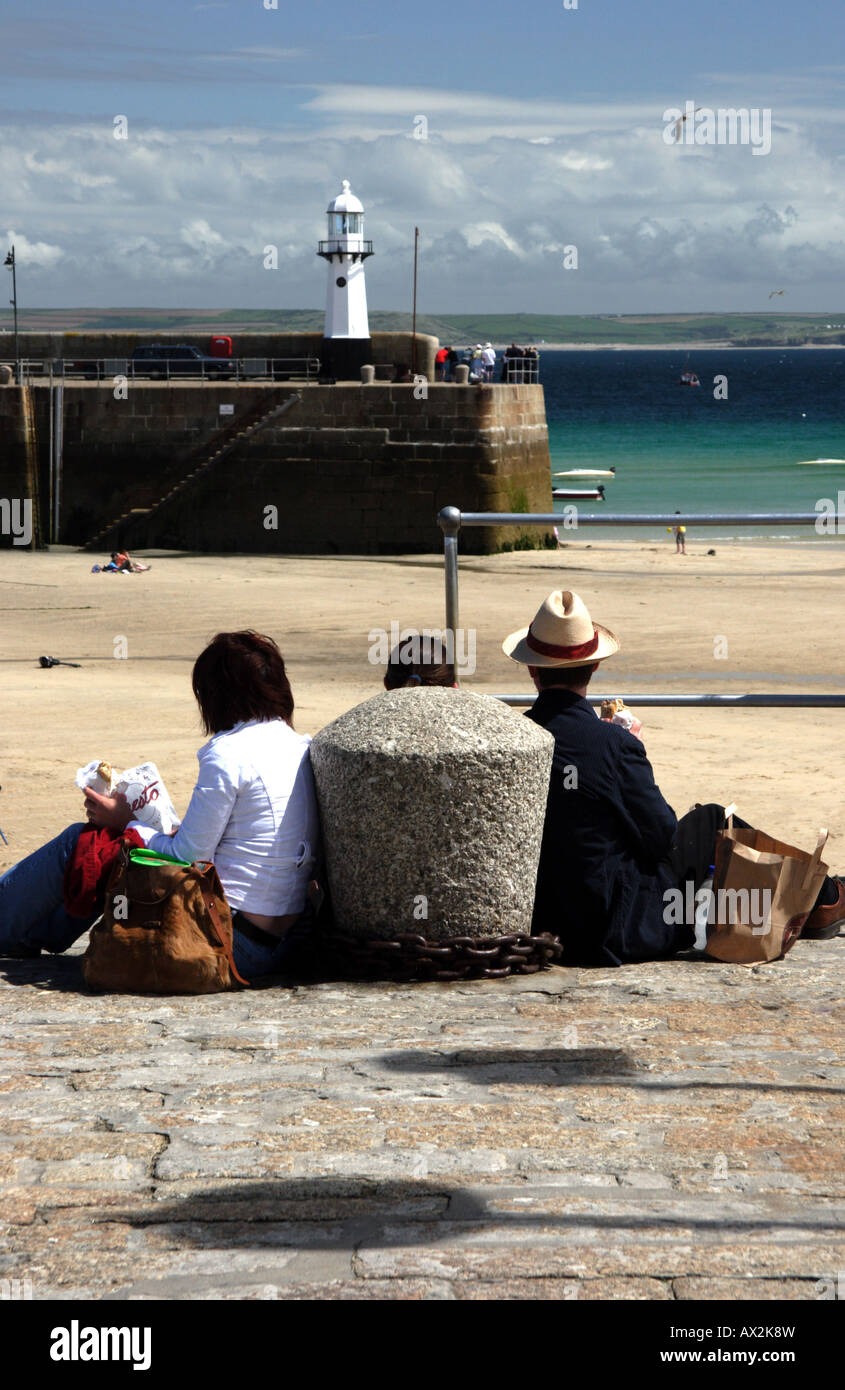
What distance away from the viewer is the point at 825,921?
529 centimetres

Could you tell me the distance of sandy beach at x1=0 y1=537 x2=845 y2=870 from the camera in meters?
9.15

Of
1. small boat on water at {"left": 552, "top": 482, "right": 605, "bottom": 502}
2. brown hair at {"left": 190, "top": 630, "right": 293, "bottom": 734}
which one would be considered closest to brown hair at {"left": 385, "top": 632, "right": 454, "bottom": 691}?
brown hair at {"left": 190, "top": 630, "right": 293, "bottom": 734}

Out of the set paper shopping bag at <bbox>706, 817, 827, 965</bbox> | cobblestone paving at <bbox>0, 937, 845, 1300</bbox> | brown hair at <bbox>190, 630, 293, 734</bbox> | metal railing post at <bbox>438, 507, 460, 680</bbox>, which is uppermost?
metal railing post at <bbox>438, 507, 460, 680</bbox>

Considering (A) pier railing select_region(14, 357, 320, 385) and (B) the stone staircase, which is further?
(A) pier railing select_region(14, 357, 320, 385)

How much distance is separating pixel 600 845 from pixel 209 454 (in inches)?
859

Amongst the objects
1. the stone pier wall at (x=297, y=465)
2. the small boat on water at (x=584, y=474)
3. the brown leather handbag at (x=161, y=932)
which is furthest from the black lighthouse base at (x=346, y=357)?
the brown leather handbag at (x=161, y=932)

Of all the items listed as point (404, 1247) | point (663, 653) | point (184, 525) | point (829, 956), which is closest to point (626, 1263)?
point (404, 1247)

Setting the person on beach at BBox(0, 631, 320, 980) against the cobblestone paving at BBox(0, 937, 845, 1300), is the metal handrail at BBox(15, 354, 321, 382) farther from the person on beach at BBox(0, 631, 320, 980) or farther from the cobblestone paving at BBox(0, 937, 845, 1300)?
the cobblestone paving at BBox(0, 937, 845, 1300)

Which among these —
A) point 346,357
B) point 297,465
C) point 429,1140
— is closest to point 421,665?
point 429,1140

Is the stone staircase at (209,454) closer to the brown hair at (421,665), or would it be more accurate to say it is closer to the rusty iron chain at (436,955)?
the brown hair at (421,665)

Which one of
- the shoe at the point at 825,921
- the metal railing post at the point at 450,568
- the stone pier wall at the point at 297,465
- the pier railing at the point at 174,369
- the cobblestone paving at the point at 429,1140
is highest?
the pier railing at the point at 174,369

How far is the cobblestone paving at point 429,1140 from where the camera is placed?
279cm

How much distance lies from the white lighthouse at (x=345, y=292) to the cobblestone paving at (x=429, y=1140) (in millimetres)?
29221

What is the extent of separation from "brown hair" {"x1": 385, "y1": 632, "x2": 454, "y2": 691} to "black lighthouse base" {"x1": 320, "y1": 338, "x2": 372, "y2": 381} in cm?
2773
